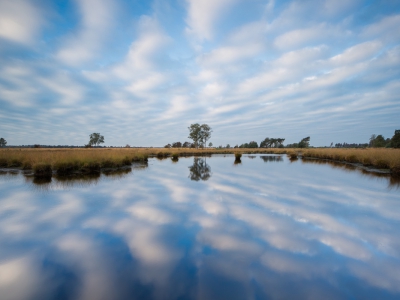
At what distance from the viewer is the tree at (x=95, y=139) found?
→ 9419cm

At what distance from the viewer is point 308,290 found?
283 centimetres

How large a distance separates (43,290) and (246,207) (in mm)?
5698

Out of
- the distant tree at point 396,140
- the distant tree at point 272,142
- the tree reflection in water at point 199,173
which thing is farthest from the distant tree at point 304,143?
the tree reflection in water at point 199,173

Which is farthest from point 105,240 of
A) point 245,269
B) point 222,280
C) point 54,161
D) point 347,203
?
point 54,161

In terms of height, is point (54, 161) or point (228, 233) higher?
point (54, 161)

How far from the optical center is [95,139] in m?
94.8

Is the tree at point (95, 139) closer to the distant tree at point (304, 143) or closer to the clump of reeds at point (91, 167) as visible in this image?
the clump of reeds at point (91, 167)

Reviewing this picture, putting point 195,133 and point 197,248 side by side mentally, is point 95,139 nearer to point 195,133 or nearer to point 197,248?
point 195,133

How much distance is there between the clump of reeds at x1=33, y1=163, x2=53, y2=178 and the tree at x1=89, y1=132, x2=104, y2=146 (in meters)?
91.3

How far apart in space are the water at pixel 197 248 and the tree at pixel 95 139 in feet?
321

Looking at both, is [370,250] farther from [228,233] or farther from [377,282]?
[228,233]

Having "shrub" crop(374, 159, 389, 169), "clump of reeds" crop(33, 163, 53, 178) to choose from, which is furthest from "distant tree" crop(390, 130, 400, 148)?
"clump of reeds" crop(33, 163, 53, 178)

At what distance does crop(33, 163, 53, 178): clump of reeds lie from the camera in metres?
12.5

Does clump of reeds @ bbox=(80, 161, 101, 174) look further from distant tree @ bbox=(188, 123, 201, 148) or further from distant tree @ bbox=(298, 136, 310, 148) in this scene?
distant tree @ bbox=(298, 136, 310, 148)
